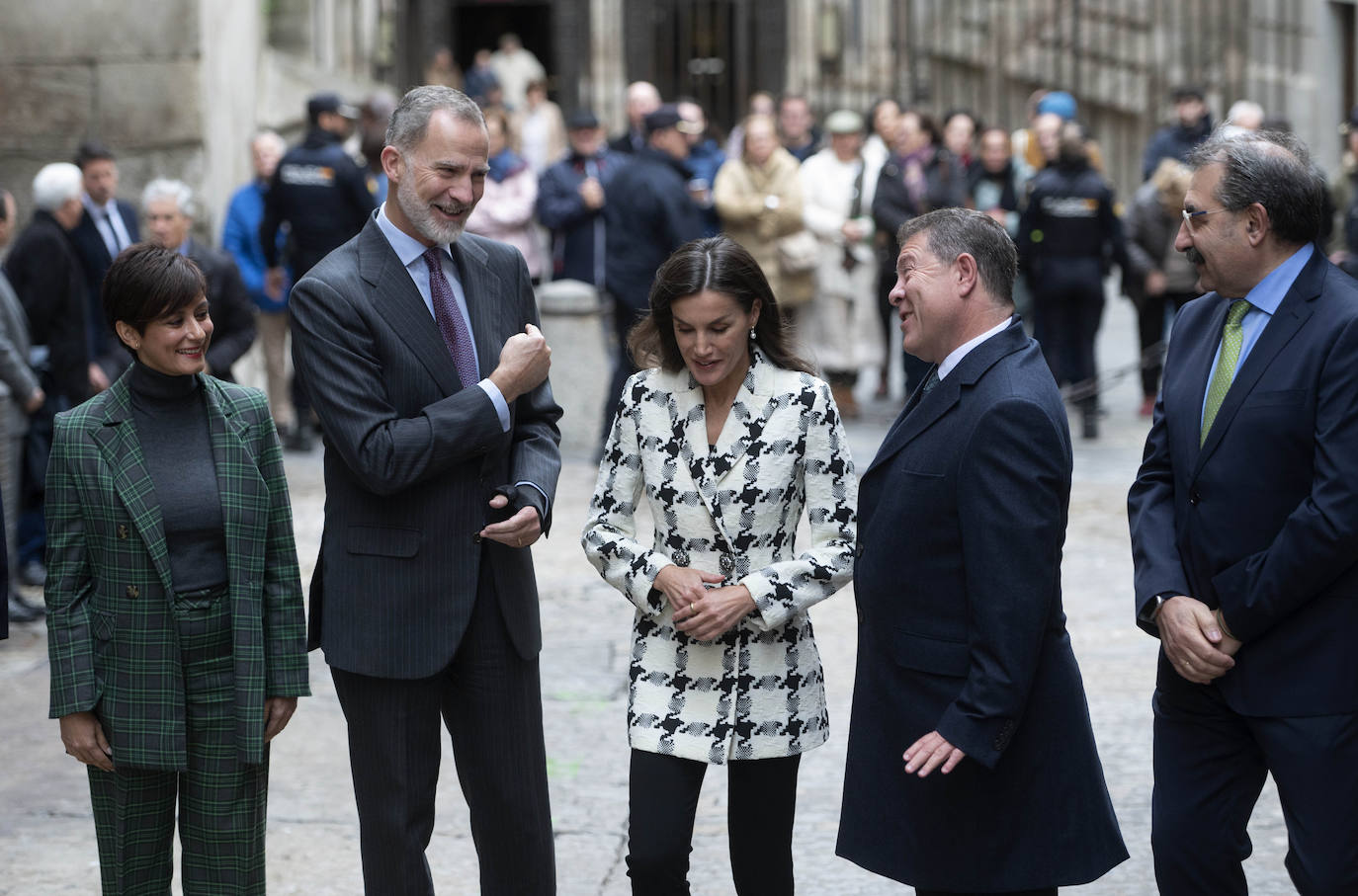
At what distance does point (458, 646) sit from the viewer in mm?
4086

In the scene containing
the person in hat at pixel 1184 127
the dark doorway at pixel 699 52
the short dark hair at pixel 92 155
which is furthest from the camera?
the dark doorway at pixel 699 52

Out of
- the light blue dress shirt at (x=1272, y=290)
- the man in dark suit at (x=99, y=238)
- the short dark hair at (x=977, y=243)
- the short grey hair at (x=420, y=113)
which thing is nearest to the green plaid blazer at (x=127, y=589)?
the short grey hair at (x=420, y=113)

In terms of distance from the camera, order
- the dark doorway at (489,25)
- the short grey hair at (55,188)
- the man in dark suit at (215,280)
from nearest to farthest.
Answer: the man in dark suit at (215,280)
the short grey hair at (55,188)
the dark doorway at (489,25)

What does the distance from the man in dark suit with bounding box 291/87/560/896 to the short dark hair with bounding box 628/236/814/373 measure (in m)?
0.28

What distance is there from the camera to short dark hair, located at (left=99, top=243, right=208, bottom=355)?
4109mm

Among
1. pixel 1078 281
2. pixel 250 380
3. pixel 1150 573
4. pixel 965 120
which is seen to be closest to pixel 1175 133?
pixel 965 120

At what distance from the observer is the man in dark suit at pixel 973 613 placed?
365cm

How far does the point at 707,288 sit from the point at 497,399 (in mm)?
503

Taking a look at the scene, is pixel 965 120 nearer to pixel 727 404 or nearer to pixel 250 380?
pixel 250 380

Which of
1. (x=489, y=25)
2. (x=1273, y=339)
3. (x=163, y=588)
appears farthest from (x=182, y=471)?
(x=489, y=25)

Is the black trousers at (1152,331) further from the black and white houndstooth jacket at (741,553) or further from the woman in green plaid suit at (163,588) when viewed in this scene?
the woman in green plaid suit at (163,588)

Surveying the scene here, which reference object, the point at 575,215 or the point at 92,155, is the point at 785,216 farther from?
the point at 92,155

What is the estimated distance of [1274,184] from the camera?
3.92 meters

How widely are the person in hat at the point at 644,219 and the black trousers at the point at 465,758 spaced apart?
7.02m
